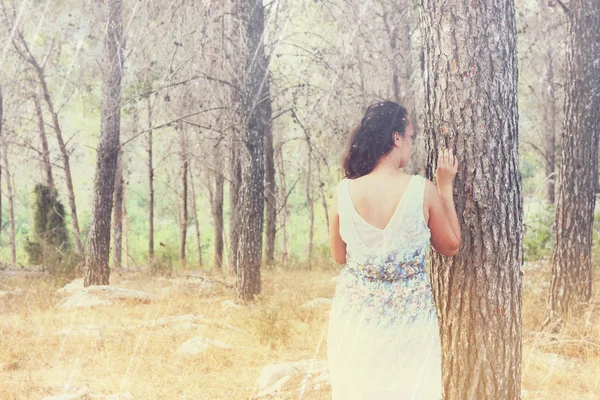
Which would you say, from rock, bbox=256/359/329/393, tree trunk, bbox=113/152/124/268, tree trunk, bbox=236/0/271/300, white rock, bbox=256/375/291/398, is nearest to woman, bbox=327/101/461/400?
white rock, bbox=256/375/291/398

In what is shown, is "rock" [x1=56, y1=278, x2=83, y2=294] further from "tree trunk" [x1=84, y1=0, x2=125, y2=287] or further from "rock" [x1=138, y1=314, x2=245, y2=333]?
"rock" [x1=138, y1=314, x2=245, y2=333]

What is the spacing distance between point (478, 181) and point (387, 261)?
82 centimetres

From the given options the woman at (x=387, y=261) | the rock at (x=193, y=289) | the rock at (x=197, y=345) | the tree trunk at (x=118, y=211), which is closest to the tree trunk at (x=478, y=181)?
A: the woman at (x=387, y=261)

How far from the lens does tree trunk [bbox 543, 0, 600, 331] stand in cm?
664

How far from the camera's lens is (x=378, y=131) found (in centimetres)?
279

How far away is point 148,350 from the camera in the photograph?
22.5 feet

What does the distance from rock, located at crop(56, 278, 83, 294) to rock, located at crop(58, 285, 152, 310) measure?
3.15ft

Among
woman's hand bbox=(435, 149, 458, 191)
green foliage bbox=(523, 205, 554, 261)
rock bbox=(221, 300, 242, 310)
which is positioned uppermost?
woman's hand bbox=(435, 149, 458, 191)

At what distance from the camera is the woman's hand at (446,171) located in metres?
3.09

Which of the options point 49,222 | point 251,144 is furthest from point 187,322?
point 49,222

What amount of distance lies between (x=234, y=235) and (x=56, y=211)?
14.4ft

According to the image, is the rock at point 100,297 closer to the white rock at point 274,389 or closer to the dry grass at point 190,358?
the dry grass at point 190,358

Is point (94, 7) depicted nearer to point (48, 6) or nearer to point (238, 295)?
point (48, 6)

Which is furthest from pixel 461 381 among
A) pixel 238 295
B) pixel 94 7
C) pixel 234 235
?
pixel 234 235
